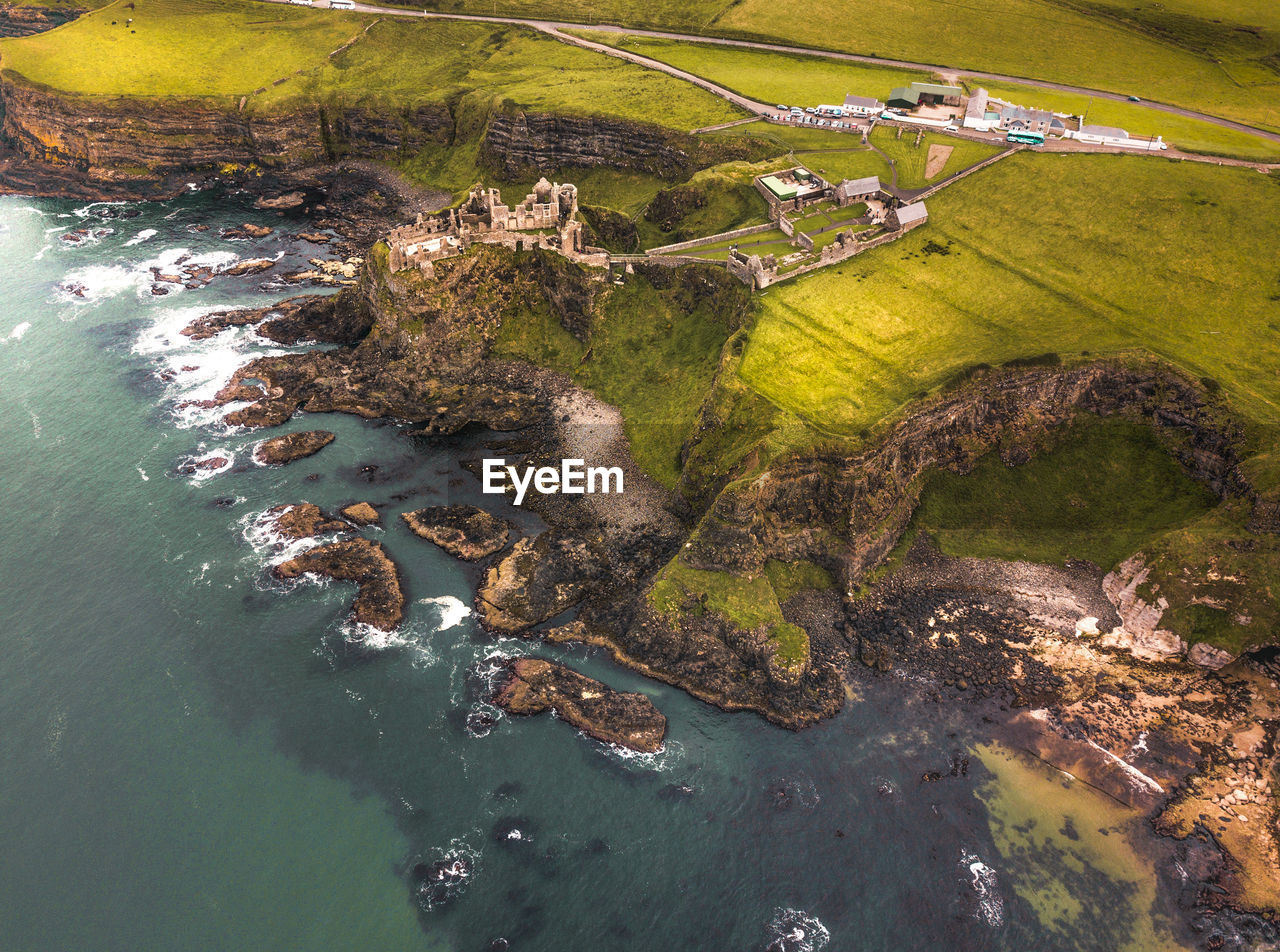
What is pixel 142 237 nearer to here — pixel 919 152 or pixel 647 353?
pixel 647 353

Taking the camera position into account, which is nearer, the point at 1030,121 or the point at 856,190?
the point at 856,190

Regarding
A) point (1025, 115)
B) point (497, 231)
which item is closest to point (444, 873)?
point (497, 231)

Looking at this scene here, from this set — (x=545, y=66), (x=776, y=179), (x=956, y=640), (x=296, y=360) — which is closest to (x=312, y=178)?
(x=545, y=66)

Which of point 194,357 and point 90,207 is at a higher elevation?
point 90,207

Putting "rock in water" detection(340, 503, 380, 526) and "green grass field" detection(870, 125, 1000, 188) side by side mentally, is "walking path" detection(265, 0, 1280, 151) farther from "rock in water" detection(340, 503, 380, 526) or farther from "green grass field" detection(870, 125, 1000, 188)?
"rock in water" detection(340, 503, 380, 526)

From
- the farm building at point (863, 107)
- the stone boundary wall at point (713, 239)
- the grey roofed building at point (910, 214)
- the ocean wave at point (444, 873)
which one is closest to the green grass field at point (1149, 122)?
the farm building at point (863, 107)

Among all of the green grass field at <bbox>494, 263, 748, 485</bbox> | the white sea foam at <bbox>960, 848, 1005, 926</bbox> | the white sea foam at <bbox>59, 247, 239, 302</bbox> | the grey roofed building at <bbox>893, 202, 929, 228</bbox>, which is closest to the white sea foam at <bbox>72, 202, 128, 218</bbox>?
the white sea foam at <bbox>59, 247, 239, 302</bbox>
